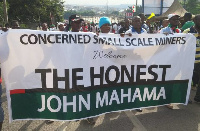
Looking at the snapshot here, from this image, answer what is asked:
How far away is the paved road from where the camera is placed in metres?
3.75

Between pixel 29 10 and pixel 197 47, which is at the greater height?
pixel 29 10

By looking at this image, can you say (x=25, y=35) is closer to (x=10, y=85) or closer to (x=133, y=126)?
(x=10, y=85)

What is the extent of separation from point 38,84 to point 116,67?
1.30 metres

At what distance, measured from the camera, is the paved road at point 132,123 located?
375 cm

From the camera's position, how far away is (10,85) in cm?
338

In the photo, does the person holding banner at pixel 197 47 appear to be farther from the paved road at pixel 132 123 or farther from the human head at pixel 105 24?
the human head at pixel 105 24

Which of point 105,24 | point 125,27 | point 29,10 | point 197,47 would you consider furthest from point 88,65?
point 29,10

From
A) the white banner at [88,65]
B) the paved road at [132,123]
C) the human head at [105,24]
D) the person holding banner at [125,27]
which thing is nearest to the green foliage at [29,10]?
the person holding banner at [125,27]

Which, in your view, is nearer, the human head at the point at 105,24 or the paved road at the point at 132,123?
the paved road at the point at 132,123

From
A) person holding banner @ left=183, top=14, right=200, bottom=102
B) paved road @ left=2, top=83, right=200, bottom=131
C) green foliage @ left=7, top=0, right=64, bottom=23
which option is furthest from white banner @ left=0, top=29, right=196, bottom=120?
green foliage @ left=7, top=0, right=64, bottom=23

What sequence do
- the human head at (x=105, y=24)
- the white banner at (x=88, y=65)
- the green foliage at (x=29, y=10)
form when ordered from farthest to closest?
the green foliage at (x=29, y=10), the human head at (x=105, y=24), the white banner at (x=88, y=65)

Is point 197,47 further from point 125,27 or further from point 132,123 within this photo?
point 125,27

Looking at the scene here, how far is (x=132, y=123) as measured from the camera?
12.9 feet

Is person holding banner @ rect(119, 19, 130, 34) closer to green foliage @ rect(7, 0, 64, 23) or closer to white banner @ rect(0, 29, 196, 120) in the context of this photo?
white banner @ rect(0, 29, 196, 120)
